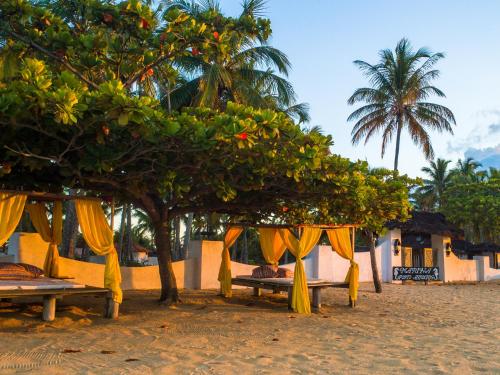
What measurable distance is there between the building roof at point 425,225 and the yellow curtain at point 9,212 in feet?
52.2

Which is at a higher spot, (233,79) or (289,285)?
(233,79)

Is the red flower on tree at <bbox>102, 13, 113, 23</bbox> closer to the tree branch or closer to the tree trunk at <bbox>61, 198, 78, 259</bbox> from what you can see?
the tree branch

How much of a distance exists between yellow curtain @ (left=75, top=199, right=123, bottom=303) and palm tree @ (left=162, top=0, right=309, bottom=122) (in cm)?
806

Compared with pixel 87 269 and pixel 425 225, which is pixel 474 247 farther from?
pixel 87 269

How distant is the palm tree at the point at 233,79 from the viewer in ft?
55.3

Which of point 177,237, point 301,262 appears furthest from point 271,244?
point 177,237

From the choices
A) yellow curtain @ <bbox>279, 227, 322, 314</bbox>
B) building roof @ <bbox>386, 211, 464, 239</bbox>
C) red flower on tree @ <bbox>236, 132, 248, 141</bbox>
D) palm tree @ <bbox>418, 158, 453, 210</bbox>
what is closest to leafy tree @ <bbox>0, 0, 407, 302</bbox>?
red flower on tree @ <bbox>236, 132, 248, 141</bbox>

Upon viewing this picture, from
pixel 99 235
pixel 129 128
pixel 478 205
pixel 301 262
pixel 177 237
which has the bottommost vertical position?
pixel 301 262

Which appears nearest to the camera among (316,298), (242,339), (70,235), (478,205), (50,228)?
(242,339)

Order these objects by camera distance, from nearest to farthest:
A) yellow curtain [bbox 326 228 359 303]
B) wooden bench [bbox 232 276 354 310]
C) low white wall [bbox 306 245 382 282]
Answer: wooden bench [bbox 232 276 354 310], yellow curtain [bbox 326 228 359 303], low white wall [bbox 306 245 382 282]

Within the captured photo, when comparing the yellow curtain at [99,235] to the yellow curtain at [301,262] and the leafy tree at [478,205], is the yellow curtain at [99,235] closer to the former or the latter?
the yellow curtain at [301,262]

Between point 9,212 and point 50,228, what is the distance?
2.31 m

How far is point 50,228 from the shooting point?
35.5 ft

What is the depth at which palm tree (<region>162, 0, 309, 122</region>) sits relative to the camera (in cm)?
1686
